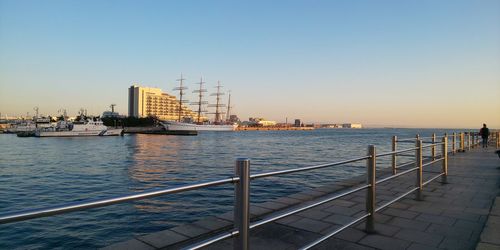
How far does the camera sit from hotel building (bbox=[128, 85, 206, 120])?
172625 mm

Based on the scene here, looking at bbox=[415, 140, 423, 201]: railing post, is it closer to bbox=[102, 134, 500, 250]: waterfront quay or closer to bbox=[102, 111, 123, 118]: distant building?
bbox=[102, 134, 500, 250]: waterfront quay

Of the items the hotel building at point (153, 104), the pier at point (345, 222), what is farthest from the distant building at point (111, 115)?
the pier at point (345, 222)

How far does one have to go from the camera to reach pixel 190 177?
15.9m

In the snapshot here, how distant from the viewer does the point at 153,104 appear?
6777 inches

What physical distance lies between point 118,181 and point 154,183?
2.41 metres

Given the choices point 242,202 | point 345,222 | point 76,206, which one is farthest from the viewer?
point 345,222

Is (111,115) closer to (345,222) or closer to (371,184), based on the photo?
(345,222)

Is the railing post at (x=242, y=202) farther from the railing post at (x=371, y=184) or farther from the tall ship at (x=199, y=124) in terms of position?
the tall ship at (x=199, y=124)

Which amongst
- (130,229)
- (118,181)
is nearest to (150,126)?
(118,181)

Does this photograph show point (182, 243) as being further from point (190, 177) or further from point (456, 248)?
point (190, 177)

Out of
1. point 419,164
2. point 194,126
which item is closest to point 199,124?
point 194,126

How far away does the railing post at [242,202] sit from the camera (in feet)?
7.35

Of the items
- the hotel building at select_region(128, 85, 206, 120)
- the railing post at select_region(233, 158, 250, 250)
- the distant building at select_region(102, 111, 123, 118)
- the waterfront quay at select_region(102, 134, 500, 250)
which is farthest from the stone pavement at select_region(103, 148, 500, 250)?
the hotel building at select_region(128, 85, 206, 120)

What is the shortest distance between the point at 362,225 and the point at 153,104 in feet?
579
